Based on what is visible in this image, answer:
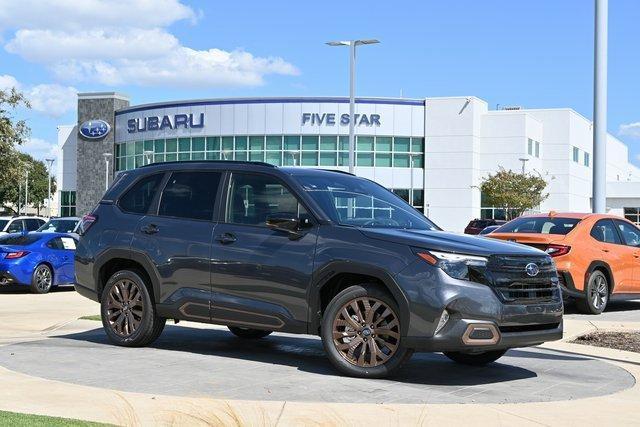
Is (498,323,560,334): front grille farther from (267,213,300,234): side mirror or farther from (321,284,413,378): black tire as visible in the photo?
(267,213,300,234): side mirror

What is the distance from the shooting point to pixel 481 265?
24.4 feet

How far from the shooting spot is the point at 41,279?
18.5 metres

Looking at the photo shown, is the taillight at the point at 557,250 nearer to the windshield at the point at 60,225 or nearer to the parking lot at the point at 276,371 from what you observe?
the parking lot at the point at 276,371

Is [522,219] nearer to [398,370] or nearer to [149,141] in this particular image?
[398,370]

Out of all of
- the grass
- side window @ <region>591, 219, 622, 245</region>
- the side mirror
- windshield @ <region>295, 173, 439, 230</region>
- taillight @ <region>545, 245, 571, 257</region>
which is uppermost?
windshield @ <region>295, 173, 439, 230</region>

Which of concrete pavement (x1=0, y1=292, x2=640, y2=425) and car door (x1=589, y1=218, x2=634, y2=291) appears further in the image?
car door (x1=589, y1=218, x2=634, y2=291)

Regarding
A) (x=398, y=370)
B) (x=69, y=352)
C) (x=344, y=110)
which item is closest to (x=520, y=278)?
(x=398, y=370)

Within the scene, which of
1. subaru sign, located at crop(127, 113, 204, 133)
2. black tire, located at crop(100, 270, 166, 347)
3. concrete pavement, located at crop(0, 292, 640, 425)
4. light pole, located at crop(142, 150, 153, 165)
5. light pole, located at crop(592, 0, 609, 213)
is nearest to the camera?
concrete pavement, located at crop(0, 292, 640, 425)

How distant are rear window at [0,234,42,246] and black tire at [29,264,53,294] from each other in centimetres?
66

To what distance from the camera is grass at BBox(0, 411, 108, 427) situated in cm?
568

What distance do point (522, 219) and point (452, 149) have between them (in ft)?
170

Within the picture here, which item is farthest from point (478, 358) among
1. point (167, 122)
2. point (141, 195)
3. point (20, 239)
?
point (167, 122)

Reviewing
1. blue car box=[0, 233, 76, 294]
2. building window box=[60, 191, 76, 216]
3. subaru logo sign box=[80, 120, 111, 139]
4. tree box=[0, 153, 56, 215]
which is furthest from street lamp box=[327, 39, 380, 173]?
tree box=[0, 153, 56, 215]

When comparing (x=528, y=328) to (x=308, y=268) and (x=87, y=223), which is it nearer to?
(x=308, y=268)
